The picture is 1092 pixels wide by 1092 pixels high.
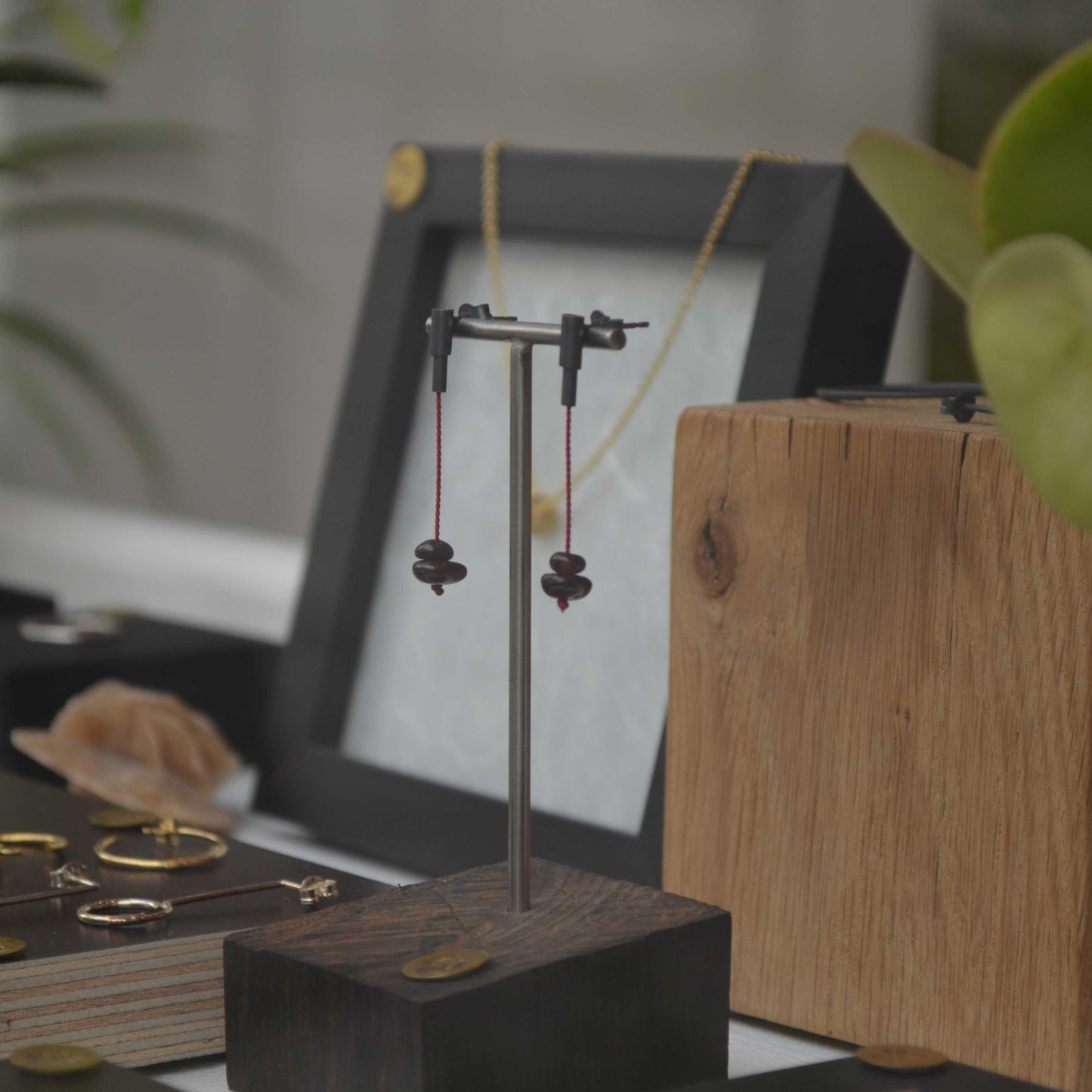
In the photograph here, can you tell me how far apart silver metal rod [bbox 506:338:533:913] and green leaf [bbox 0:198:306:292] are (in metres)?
0.97

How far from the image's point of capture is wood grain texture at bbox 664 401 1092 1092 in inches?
19.5

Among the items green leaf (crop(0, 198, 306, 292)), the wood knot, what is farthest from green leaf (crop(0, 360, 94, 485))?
the wood knot

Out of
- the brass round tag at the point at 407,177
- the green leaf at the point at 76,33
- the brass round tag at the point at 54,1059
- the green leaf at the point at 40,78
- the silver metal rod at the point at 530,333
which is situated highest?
the green leaf at the point at 76,33

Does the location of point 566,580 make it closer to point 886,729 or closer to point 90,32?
point 886,729

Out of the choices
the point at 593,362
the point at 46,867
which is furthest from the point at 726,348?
the point at 46,867

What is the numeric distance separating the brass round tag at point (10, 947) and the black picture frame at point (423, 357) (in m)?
0.23

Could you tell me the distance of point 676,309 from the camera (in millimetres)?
712

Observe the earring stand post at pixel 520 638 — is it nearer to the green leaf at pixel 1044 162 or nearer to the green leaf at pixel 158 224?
the green leaf at pixel 1044 162

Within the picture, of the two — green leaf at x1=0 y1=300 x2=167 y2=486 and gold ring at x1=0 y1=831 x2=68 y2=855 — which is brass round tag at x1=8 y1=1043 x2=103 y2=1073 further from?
green leaf at x1=0 y1=300 x2=167 y2=486

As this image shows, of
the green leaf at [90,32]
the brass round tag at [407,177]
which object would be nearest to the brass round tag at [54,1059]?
the brass round tag at [407,177]

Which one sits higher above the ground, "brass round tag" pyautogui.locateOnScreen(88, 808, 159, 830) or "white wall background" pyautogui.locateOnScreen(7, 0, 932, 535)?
"white wall background" pyautogui.locateOnScreen(7, 0, 932, 535)

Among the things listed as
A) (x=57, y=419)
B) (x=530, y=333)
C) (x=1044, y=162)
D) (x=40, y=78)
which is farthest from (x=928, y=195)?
(x=57, y=419)

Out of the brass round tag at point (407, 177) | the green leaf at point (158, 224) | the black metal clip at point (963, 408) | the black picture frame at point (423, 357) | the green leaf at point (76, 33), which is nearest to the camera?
the black metal clip at point (963, 408)

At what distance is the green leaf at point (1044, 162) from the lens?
34 centimetres
